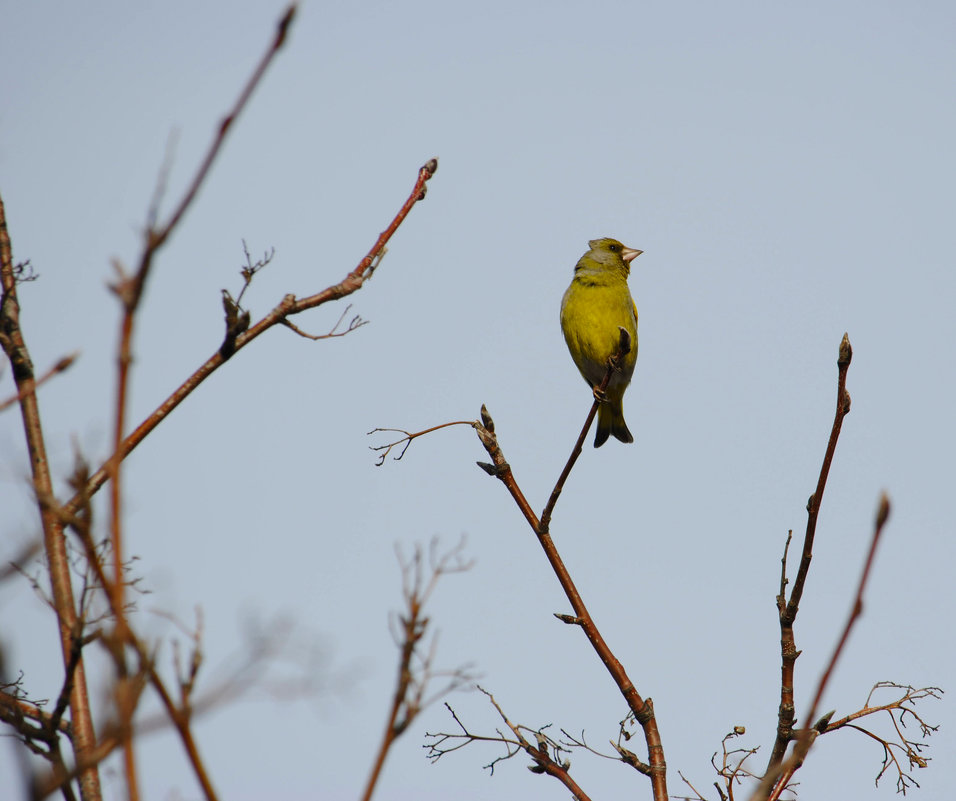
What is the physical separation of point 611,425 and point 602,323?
0.96 m

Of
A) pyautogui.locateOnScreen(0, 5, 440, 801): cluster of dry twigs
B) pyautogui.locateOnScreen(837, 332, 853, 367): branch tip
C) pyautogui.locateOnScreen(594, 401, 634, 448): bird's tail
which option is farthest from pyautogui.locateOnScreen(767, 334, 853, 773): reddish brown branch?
pyautogui.locateOnScreen(594, 401, 634, 448): bird's tail

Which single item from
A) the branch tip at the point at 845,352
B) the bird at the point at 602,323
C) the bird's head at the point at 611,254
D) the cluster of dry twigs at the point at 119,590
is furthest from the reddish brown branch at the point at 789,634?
the bird's head at the point at 611,254

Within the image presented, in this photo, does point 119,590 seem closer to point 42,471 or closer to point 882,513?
point 882,513

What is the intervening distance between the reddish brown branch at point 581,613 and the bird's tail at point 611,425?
16.0 ft

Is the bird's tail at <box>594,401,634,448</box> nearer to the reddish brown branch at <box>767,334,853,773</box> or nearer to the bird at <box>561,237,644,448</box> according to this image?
the bird at <box>561,237,644,448</box>

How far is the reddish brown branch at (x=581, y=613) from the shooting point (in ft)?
9.19

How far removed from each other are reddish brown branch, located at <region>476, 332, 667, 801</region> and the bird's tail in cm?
487

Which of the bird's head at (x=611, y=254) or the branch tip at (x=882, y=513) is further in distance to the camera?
the bird's head at (x=611, y=254)

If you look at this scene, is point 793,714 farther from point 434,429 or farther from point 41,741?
point 41,741

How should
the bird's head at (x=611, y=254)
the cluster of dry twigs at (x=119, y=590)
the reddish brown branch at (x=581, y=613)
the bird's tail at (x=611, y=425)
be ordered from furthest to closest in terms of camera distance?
1. the bird's head at (x=611, y=254)
2. the bird's tail at (x=611, y=425)
3. the reddish brown branch at (x=581, y=613)
4. the cluster of dry twigs at (x=119, y=590)

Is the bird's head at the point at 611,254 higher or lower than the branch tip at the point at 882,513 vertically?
higher

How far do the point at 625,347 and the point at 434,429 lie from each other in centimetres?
89

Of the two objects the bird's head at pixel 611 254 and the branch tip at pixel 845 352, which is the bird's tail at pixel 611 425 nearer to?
the bird's head at pixel 611 254

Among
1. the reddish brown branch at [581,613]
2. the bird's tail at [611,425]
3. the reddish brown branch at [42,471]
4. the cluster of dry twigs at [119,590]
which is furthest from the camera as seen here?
the bird's tail at [611,425]
